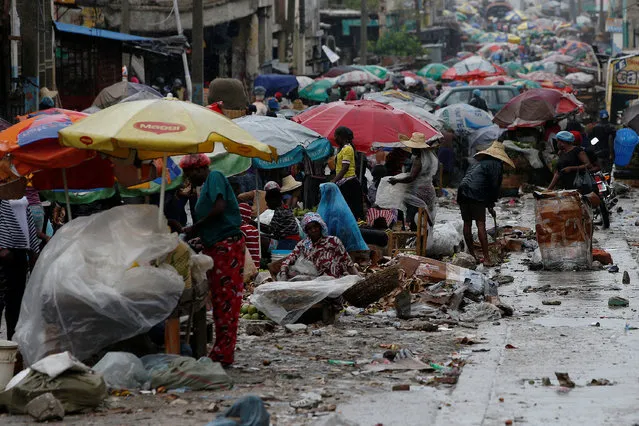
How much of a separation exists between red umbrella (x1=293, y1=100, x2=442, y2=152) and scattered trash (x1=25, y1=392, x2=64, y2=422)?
9.90 meters

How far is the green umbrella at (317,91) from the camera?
114 feet

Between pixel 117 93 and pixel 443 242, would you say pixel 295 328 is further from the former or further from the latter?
pixel 117 93

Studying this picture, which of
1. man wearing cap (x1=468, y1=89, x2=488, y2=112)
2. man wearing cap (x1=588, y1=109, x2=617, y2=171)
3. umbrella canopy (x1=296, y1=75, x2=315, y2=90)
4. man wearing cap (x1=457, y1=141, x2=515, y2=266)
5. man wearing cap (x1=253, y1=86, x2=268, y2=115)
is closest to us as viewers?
man wearing cap (x1=457, y1=141, x2=515, y2=266)

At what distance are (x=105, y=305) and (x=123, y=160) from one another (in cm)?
141

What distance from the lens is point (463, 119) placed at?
2397 centimetres

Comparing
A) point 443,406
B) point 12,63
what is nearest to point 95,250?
point 443,406

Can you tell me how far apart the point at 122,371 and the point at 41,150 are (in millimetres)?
1931

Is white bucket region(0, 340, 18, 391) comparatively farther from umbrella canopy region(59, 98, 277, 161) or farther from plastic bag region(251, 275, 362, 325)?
plastic bag region(251, 275, 362, 325)

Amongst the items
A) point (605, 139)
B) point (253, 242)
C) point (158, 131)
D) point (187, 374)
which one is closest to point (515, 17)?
point (605, 139)

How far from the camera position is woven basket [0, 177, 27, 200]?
9.09 m

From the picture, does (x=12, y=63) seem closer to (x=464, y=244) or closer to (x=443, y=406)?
(x=464, y=244)

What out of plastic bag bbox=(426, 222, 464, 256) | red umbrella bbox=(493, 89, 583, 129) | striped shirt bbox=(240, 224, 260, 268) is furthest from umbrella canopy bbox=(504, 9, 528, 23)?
striped shirt bbox=(240, 224, 260, 268)

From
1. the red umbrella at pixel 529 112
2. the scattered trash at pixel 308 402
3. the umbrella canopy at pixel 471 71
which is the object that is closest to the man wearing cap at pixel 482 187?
the scattered trash at pixel 308 402

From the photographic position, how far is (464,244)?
15.2 m
